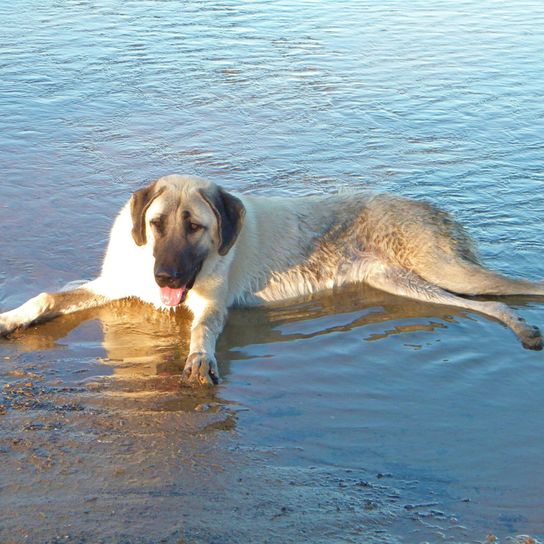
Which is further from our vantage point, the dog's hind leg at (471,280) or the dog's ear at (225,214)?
the dog's hind leg at (471,280)

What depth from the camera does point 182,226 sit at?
635cm

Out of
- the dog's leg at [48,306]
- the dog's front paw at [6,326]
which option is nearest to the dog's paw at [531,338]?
the dog's leg at [48,306]

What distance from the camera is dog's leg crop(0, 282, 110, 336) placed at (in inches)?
248

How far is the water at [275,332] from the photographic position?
436 cm

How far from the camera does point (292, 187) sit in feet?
29.9

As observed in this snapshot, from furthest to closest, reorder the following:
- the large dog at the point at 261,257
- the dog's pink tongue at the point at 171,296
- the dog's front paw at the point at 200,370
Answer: the dog's pink tongue at the point at 171,296, the large dog at the point at 261,257, the dog's front paw at the point at 200,370

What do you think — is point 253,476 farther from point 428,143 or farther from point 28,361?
point 428,143

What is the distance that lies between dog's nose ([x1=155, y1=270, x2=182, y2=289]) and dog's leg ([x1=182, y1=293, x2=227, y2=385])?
1.02 feet

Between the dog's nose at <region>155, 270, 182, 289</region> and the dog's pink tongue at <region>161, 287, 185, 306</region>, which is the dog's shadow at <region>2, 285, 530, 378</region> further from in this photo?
the dog's nose at <region>155, 270, 182, 289</region>

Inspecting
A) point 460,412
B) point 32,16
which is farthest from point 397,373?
point 32,16

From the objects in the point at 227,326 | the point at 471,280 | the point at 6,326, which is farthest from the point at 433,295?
the point at 6,326

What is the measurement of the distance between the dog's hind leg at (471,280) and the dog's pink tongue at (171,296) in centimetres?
194

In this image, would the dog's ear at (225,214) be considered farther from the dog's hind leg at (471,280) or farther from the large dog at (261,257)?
the dog's hind leg at (471,280)

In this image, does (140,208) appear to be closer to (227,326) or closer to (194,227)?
(194,227)
